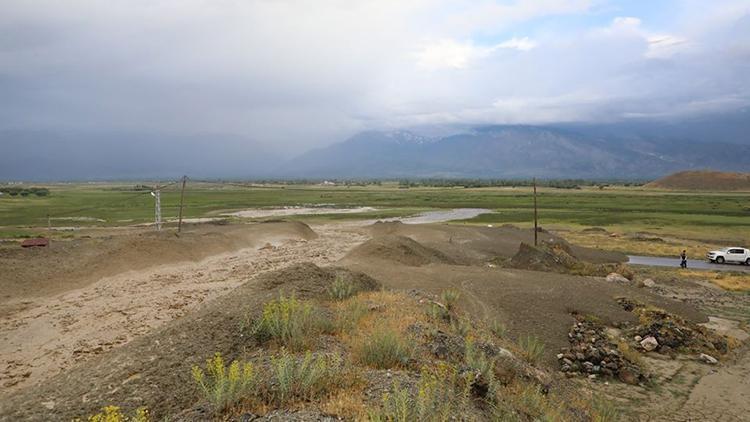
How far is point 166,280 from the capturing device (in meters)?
25.2

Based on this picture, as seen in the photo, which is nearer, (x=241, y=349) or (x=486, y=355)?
(x=241, y=349)

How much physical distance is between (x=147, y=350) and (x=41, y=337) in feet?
29.4

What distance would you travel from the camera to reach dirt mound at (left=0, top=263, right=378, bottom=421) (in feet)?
26.2

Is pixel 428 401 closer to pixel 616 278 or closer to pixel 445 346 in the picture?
pixel 445 346

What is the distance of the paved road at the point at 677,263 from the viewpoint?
1527 inches

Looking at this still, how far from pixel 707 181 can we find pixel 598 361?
563 feet

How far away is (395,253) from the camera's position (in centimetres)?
3206

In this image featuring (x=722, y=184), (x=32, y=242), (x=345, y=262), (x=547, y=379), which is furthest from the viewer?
(x=722, y=184)


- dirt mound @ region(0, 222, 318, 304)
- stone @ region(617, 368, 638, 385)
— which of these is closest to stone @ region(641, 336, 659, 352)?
stone @ region(617, 368, 638, 385)

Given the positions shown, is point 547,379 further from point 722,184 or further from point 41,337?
point 722,184

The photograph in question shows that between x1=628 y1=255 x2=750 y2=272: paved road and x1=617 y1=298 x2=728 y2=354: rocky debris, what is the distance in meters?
21.9

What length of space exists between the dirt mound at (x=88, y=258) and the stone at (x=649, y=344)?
2574cm

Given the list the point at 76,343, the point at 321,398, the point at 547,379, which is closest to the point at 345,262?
the point at 76,343

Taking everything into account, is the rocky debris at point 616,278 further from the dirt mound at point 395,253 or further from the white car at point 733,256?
the white car at point 733,256
